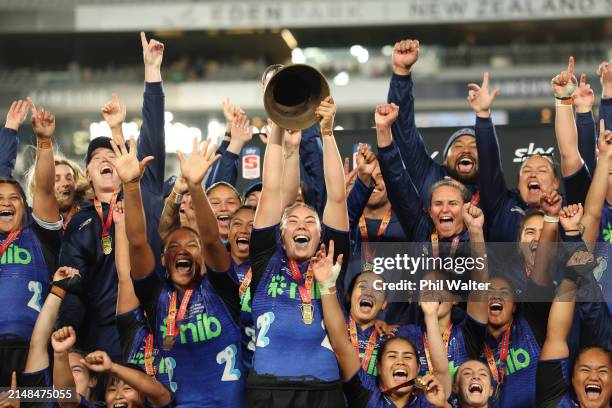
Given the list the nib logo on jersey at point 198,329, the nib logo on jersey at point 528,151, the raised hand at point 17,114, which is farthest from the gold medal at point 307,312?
the nib logo on jersey at point 528,151

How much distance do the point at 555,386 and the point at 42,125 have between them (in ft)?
9.35

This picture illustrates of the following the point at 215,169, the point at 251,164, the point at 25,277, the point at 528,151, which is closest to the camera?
the point at 25,277

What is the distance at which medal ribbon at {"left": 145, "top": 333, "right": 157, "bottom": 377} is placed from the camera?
4953mm

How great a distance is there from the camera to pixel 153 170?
573cm

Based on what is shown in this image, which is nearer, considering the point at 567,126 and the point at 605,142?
the point at 605,142

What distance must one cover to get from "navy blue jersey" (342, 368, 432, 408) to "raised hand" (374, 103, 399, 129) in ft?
4.49

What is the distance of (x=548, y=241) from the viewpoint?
487 centimetres

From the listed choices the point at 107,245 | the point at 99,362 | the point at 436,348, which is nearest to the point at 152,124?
the point at 107,245

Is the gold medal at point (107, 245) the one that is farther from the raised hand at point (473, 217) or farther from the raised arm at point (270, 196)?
the raised hand at point (473, 217)

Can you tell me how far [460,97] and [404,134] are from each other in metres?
18.4

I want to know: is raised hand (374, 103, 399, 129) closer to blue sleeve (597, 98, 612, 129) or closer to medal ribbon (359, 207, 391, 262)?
medal ribbon (359, 207, 391, 262)

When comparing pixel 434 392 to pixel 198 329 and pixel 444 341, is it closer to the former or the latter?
pixel 444 341

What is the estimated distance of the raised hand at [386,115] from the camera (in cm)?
547

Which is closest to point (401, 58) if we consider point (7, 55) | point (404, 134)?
point (404, 134)
